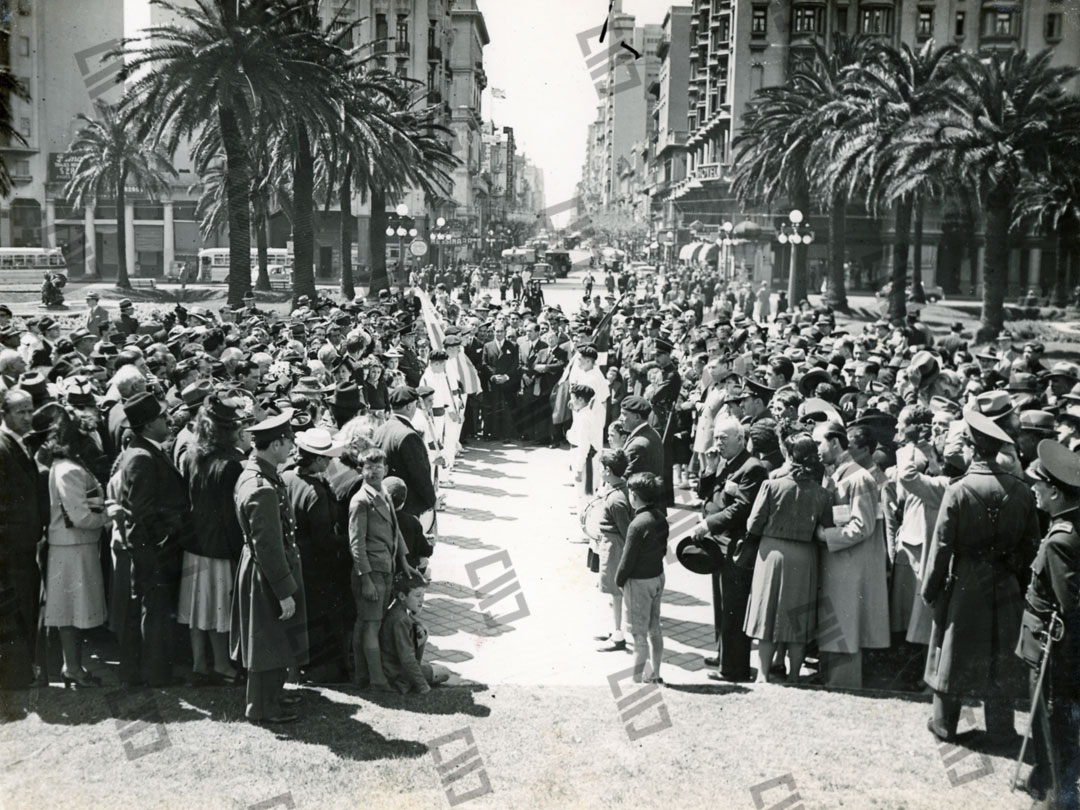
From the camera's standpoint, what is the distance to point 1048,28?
4853cm

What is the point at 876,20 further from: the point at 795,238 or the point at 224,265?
the point at 224,265

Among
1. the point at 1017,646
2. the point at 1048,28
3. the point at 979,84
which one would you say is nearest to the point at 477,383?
Answer: the point at 1017,646

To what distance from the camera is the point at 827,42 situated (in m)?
60.2

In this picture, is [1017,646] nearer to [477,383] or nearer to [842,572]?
[842,572]

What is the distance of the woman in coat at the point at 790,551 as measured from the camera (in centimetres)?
702

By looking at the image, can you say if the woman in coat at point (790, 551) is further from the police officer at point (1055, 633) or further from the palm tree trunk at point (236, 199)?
the palm tree trunk at point (236, 199)

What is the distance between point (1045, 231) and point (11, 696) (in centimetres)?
5023

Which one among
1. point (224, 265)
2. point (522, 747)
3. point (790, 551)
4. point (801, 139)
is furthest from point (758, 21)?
point (522, 747)

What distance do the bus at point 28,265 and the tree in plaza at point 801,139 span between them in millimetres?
26792

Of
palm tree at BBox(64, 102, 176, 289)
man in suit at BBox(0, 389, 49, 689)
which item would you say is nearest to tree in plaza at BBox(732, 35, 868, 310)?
palm tree at BBox(64, 102, 176, 289)

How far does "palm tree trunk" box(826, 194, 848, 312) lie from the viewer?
37.5 meters

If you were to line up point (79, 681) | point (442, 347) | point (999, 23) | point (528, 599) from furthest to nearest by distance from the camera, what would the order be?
point (999, 23) < point (442, 347) < point (528, 599) < point (79, 681)

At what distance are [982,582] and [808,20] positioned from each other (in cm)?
6181

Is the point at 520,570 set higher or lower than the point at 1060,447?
lower
